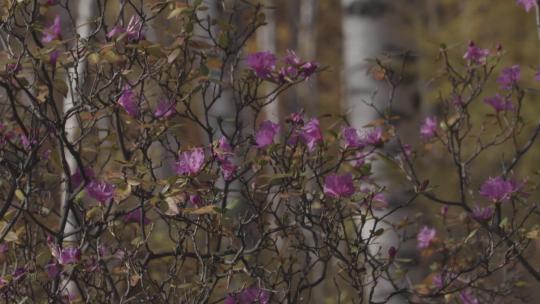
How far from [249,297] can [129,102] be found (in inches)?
22.5

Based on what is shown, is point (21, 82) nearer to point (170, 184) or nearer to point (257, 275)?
point (170, 184)

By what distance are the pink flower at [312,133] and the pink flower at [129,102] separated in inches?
16.6

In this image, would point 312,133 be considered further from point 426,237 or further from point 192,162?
point 426,237

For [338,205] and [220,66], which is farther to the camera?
[220,66]

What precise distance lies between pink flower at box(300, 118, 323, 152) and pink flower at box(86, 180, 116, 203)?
→ 496mm

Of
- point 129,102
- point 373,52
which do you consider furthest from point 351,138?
point 373,52

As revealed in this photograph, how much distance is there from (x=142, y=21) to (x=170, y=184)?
42cm

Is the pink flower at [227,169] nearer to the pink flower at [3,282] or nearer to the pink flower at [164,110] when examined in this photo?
the pink flower at [164,110]

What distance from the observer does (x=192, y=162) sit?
2025 mm

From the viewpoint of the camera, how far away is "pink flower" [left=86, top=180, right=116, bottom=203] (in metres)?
2.16

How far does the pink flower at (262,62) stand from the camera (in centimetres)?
230

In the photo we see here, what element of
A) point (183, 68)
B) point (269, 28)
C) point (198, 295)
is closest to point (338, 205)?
point (198, 295)

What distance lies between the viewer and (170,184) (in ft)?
6.61

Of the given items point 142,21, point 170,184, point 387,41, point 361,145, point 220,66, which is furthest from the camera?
point 387,41
